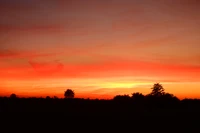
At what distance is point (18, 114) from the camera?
45688 mm

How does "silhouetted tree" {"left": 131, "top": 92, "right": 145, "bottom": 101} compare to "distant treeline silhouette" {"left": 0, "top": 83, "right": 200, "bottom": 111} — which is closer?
"distant treeline silhouette" {"left": 0, "top": 83, "right": 200, "bottom": 111}

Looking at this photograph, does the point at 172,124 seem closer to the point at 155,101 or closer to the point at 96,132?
the point at 96,132

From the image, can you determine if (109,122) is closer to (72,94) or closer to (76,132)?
(76,132)

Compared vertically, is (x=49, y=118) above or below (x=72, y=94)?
below

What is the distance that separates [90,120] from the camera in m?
42.6

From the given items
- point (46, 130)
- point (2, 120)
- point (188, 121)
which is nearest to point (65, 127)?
point (46, 130)

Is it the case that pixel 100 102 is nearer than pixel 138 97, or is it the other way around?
pixel 100 102

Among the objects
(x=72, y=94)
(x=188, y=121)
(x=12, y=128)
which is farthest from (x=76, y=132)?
(x=72, y=94)

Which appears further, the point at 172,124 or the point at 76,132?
the point at 172,124

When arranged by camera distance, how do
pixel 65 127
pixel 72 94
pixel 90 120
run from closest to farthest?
pixel 65 127 → pixel 90 120 → pixel 72 94

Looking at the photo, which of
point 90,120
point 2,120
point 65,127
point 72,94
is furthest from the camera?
point 72,94

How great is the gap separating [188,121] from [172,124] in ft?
11.9

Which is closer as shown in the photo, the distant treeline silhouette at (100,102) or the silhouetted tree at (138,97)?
the distant treeline silhouette at (100,102)

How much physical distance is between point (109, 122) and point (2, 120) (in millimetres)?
12842
